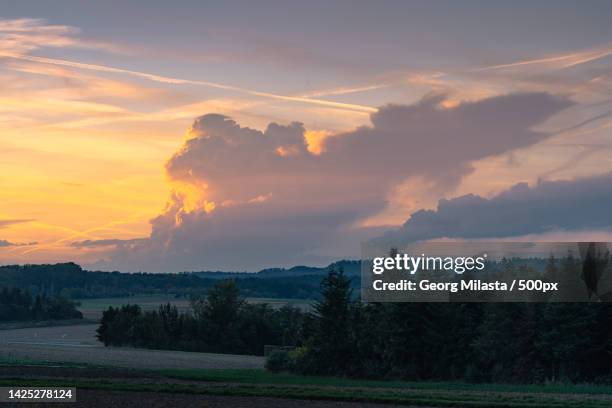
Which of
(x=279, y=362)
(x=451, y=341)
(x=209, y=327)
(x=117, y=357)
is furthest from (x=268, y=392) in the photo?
(x=209, y=327)

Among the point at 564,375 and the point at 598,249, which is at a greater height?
the point at 598,249

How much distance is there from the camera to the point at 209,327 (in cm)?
13850

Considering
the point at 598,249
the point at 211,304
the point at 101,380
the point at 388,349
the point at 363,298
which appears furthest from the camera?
the point at 211,304

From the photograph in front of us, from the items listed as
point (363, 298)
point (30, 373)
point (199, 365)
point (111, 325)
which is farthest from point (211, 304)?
point (30, 373)

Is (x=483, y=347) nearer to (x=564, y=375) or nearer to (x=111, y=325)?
(x=564, y=375)

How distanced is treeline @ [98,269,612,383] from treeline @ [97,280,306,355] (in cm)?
4825

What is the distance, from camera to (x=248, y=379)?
6806 cm

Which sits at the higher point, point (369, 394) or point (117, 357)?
point (369, 394)

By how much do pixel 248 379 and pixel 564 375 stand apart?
24639 mm

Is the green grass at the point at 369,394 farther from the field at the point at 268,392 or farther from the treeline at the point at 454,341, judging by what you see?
the treeline at the point at 454,341

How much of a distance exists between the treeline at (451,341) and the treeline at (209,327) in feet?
158

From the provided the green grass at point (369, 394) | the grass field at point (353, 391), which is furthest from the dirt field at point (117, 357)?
the green grass at point (369, 394)

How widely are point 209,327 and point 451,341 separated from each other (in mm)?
67098

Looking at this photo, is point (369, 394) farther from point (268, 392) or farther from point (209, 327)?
point (209, 327)
